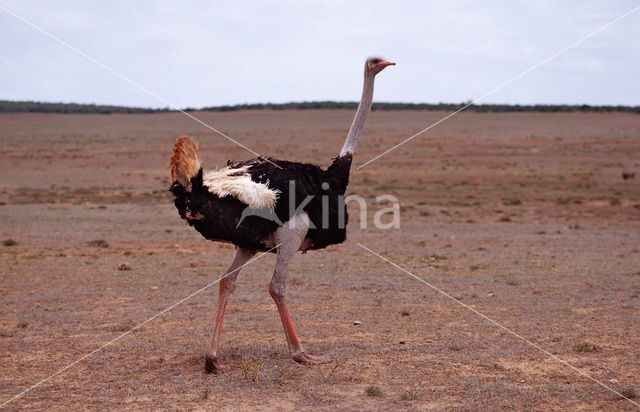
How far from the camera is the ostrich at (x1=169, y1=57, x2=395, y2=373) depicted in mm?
6227

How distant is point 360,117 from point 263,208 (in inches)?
70.0

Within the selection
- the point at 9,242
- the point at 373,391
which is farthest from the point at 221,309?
the point at 9,242

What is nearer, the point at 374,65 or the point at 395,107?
the point at 374,65

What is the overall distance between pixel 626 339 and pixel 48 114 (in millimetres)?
92089

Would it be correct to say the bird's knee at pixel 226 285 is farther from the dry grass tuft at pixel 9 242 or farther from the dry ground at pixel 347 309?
the dry grass tuft at pixel 9 242

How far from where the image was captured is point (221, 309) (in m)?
6.64

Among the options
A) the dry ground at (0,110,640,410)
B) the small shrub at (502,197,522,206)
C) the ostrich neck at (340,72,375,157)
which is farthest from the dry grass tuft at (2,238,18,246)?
the small shrub at (502,197,522,206)

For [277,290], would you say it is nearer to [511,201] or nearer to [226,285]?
[226,285]

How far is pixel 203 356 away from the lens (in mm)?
7090

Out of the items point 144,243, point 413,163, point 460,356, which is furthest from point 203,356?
point 413,163

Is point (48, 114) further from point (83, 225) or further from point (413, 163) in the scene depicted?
point (83, 225)

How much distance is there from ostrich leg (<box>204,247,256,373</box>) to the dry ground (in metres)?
0.17

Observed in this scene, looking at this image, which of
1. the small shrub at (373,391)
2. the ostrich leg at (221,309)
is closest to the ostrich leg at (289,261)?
the ostrich leg at (221,309)

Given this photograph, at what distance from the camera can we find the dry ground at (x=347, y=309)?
6184 millimetres
